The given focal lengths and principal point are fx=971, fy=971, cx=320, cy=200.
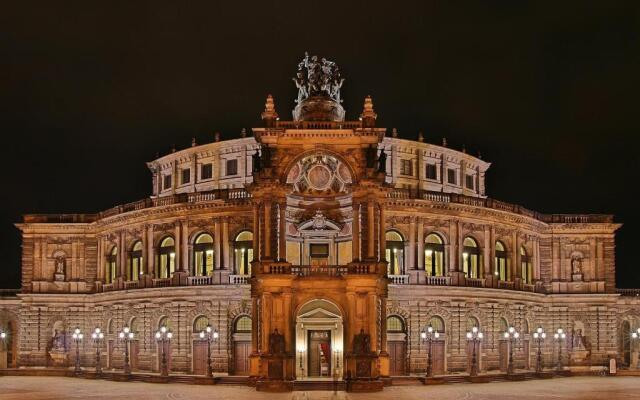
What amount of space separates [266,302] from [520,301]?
1135 inches

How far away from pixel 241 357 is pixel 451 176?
82.0 ft

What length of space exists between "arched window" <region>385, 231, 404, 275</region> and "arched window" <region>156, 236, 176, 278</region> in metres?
17.7

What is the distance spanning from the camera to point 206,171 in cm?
8344

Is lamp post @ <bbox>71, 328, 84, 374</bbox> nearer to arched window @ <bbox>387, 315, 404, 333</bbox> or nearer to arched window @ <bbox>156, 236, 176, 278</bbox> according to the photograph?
arched window @ <bbox>156, 236, 176, 278</bbox>

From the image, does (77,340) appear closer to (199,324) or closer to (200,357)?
(199,324)

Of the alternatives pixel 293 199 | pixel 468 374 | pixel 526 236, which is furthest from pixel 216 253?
pixel 526 236

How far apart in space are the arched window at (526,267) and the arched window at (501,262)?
2.25 metres

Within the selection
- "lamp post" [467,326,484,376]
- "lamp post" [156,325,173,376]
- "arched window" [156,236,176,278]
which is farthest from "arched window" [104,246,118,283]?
"lamp post" [467,326,484,376]

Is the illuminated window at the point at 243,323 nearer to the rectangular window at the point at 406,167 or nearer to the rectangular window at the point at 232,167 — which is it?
the rectangular window at the point at 232,167

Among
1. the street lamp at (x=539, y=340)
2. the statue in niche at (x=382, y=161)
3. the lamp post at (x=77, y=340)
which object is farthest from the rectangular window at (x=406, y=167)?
the lamp post at (x=77, y=340)

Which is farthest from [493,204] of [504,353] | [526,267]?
[504,353]

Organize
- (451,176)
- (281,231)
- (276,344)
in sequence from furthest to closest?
1. (451,176)
2. (281,231)
3. (276,344)

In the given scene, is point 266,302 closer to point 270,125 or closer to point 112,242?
point 270,125

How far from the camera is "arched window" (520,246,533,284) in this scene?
271 ft
